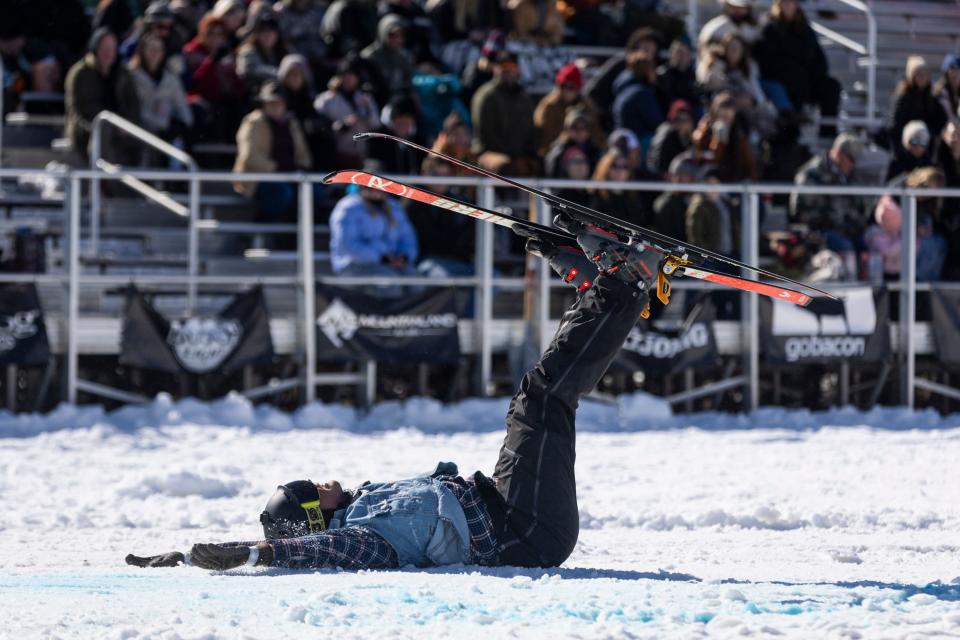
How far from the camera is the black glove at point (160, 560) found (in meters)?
5.98

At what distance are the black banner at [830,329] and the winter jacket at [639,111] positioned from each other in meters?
2.33

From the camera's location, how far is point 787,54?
48.8ft

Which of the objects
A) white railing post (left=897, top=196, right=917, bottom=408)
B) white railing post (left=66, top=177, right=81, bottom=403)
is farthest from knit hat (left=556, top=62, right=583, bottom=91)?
white railing post (left=66, top=177, right=81, bottom=403)

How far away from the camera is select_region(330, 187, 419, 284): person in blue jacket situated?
11570 mm

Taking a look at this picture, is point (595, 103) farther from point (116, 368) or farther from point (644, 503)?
point (644, 503)

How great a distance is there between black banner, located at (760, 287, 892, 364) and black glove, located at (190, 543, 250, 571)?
7056 millimetres

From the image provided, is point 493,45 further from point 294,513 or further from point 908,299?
point 294,513

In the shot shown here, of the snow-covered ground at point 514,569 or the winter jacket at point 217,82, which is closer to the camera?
the snow-covered ground at point 514,569

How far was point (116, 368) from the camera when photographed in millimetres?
11664

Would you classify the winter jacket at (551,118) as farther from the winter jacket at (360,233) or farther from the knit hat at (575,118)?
the winter jacket at (360,233)

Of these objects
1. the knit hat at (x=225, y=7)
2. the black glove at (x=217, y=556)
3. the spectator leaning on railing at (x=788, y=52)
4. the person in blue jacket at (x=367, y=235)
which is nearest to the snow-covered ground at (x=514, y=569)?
the black glove at (x=217, y=556)

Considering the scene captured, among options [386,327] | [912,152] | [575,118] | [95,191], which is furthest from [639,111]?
[95,191]

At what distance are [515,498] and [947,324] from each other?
714 cm

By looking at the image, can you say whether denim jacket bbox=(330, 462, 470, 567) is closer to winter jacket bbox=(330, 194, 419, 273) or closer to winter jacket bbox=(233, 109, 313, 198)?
winter jacket bbox=(330, 194, 419, 273)
